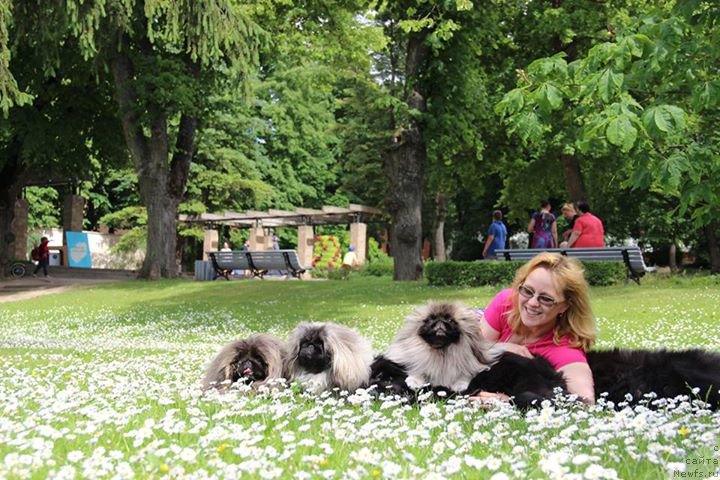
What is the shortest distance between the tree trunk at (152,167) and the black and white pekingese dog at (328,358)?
69.4 ft

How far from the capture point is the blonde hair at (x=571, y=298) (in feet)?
18.2

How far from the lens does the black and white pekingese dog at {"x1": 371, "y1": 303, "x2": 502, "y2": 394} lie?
17.6 feet

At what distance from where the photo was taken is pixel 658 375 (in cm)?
538

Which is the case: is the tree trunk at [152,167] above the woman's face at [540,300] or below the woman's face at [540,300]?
above

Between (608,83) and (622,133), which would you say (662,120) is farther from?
(608,83)

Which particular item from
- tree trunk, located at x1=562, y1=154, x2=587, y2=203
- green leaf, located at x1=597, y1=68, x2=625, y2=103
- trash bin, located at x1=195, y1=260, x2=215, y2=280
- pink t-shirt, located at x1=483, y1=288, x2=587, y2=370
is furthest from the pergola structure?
green leaf, located at x1=597, y1=68, x2=625, y2=103

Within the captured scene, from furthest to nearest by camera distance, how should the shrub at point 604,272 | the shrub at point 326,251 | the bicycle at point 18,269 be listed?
1. the shrub at point 326,251
2. the bicycle at point 18,269
3. the shrub at point 604,272

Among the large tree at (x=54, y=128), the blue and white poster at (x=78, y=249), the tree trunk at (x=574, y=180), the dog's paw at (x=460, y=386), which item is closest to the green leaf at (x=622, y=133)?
the dog's paw at (x=460, y=386)

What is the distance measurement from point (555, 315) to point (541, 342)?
225 mm

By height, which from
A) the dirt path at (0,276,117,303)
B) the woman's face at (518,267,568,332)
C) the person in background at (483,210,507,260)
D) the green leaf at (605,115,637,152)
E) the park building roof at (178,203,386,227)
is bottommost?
the dirt path at (0,276,117,303)

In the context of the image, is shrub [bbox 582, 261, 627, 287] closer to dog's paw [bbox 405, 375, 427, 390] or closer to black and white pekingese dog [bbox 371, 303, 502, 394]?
black and white pekingese dog [bbox 371, 303, 502, 394]

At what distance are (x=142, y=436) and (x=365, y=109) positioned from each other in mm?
42913

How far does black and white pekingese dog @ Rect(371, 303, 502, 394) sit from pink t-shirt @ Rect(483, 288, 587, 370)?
1.23ft

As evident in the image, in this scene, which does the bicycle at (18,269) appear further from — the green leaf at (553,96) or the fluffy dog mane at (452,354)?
the green leaf at (553,96)
